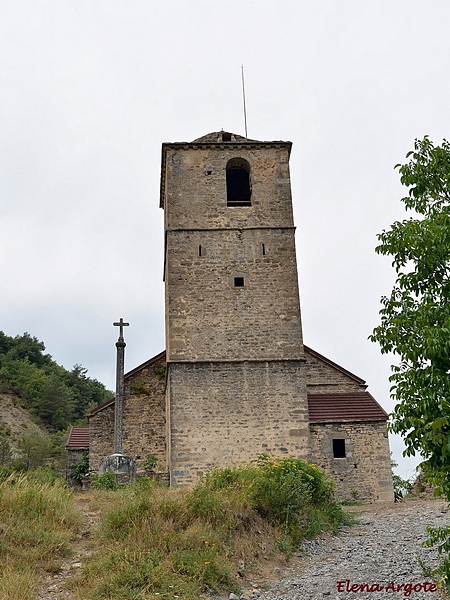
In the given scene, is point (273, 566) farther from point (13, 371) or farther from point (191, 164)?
point (13, 371)

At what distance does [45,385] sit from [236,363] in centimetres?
4162

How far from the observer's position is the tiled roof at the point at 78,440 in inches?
828

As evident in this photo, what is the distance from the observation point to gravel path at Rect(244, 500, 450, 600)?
336 inches

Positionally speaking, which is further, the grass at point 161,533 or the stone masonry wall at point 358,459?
the stone masonry wall at point 358,459

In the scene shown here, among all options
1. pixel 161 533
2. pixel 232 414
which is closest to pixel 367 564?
pixel 161 533

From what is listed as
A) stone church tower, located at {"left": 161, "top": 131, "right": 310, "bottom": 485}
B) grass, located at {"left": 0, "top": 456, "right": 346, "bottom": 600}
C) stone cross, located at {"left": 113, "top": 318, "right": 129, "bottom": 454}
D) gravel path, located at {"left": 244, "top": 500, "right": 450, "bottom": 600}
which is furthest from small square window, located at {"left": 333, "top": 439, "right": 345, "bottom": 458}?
stone cross, located at {"left": 113, "top": 318, "right": 129, "bottom": 454}

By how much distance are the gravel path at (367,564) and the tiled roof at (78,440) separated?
10064mm

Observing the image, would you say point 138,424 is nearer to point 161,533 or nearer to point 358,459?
point 358,459

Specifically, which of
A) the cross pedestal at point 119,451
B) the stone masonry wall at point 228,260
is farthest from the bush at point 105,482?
the stone masonry wall at point 228,260

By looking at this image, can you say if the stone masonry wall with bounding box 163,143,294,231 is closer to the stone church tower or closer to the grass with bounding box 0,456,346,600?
the stone church tower

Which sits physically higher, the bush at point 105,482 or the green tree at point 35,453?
the green tree at point 35,453

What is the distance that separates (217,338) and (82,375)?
169 ft

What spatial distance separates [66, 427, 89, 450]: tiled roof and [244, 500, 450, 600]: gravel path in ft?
33.0

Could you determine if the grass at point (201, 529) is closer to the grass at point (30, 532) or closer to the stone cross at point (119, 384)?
the grass at point (30, 532)
